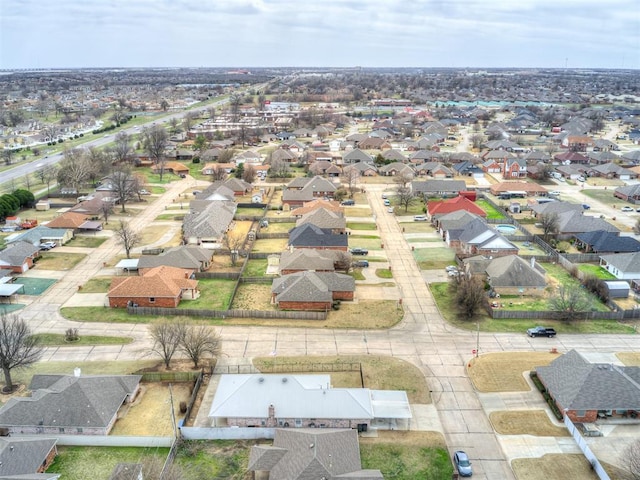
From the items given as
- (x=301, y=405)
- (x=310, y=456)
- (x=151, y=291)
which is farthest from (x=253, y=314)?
(x=310, y=456)

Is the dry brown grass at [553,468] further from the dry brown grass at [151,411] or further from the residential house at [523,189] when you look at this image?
the residential house at [523,189]

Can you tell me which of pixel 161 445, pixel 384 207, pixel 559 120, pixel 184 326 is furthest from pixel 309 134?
pixel 161 445

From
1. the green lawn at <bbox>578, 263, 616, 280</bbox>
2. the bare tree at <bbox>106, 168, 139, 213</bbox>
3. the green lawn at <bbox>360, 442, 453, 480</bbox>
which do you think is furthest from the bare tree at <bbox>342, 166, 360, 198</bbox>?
the green lawn at <bbox>360, 442, 453, 480</bbox>

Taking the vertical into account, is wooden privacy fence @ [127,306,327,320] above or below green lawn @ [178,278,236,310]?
above

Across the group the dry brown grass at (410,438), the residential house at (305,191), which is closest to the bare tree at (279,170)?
the residential house at (305,191)

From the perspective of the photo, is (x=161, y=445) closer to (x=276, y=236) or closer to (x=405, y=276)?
(x=405, y=276)

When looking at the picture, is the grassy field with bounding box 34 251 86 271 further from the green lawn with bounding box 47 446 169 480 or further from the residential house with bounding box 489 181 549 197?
the residential house with bounding box 489 181 549 197
